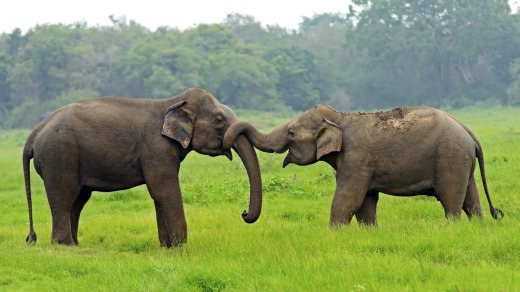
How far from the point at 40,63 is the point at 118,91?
586 centimetres

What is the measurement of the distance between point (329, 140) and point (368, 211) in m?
0.98

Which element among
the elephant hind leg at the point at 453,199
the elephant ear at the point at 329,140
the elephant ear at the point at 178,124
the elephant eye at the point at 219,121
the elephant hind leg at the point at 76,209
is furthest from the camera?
the elephant hind leg at the point at 76,209

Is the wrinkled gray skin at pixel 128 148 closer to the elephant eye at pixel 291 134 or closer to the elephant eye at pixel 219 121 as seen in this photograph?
the elephant eye at pixel 219 121

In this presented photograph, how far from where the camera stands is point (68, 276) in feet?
25.2

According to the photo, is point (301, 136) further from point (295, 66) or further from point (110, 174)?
point (295, 66)

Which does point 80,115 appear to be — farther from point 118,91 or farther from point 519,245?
point 118,91

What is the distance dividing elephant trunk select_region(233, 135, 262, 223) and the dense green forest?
4733 centimetres

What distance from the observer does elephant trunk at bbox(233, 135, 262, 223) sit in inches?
350

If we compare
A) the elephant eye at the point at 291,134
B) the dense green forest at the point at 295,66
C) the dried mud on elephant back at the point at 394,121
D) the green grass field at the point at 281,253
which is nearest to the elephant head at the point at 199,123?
the elephant eye at the point at 291,134

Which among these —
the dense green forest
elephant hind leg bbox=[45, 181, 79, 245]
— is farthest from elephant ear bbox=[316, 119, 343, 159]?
the dense green forest

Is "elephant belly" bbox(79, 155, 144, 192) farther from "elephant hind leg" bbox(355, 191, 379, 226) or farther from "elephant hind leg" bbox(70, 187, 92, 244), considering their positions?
"elephant hind leg" bbox(355, 191, 379, 226)

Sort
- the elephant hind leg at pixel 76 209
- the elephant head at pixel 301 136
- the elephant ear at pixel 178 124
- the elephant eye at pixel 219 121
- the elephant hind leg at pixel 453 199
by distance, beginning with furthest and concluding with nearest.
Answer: the elephant hind leg at pixel 76 209
the elephant eye at pixel 219 121
the elephant head at pixel 301 136
the elephant ear at pixel 178 124
the elephant hind leg at pixel 453 199

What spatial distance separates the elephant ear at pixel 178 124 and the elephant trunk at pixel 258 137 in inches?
18.3

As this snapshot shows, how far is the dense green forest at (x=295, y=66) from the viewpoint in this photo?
59.0m
